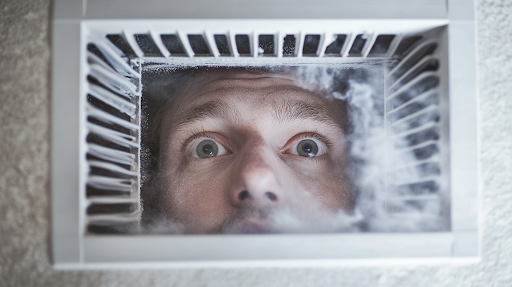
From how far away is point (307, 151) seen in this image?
799 mm

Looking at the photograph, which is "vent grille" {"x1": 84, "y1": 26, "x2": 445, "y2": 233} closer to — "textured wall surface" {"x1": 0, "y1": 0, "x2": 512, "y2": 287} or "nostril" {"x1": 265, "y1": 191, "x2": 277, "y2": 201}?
"textured wall surface" {"x1": 0, "y1": 0, "x2": 512, "y2": 287}

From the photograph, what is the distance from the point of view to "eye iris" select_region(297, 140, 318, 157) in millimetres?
797

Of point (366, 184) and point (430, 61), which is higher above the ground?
point (430, 61)

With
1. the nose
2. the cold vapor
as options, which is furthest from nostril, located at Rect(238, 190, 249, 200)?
the cold vapor

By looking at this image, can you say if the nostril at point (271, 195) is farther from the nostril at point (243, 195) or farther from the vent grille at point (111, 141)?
the vent grille at point (111, 141)

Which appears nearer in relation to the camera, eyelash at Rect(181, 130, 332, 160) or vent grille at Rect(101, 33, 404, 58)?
vent grille at Rect(101, 33, 404, 58)

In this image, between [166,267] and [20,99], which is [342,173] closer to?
[166,267]

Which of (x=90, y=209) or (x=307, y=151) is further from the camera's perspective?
(x=307, y=151)

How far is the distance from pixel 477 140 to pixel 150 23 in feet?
1.67

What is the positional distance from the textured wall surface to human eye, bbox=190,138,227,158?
0.37 m

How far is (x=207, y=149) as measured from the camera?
812mm

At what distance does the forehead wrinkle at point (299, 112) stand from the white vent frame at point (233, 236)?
0.29m

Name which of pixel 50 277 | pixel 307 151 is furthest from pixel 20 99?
pixel 307 151

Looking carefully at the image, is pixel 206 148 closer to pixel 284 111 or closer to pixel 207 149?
pixel 207 149
